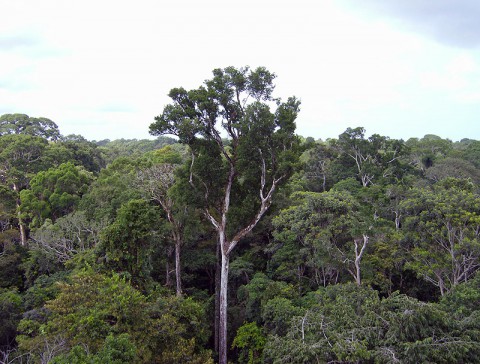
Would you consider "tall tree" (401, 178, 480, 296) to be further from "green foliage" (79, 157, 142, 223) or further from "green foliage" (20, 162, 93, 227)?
"green foliage" (20, 162, 93, 227)

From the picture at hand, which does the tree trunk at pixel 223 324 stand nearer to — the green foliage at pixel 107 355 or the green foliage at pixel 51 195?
the green foliage at pixel 107 355

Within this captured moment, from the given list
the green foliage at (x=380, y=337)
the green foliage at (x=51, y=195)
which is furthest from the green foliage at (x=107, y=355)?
the green foliage at (x=51, y=195)

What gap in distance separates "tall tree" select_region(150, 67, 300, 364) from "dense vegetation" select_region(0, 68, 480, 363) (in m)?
0.05

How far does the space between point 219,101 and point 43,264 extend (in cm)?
1048

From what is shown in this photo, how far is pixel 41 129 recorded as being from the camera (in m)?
39.0

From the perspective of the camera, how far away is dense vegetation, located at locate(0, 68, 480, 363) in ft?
24.7

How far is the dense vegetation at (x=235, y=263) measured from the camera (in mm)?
7539

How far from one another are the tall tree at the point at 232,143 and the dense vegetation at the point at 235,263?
0.16 ft

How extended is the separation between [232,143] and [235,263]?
535 cm

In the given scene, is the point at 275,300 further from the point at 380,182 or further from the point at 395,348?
the point at 380,182

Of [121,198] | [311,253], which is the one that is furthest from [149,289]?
[311,253]

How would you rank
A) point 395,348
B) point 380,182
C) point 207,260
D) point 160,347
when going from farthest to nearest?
1. point 380,182
2. point 207,260
3. point 160,347
4. point 395,348

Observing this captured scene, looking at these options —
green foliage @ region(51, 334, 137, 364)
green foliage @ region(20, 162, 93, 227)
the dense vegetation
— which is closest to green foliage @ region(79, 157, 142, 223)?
the dense vegetation

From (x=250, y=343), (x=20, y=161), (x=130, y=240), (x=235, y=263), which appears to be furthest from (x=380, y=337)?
(x=20, y=161)
